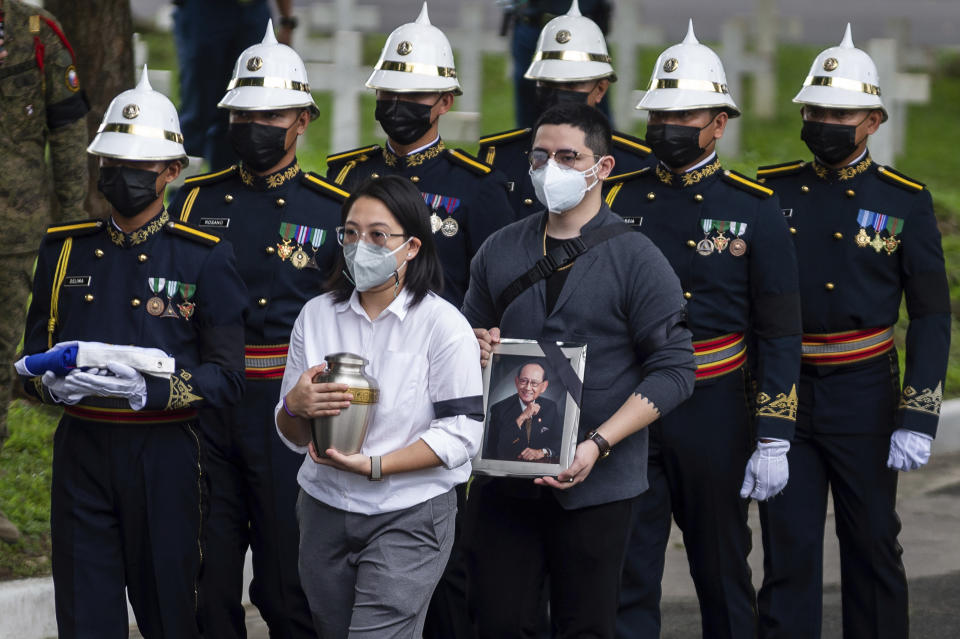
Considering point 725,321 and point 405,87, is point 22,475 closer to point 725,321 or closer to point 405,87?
point 405,87

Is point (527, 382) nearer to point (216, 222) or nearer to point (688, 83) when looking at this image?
point (688, 83)

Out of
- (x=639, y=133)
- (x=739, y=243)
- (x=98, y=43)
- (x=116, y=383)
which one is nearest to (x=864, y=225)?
(x=739, y=243)

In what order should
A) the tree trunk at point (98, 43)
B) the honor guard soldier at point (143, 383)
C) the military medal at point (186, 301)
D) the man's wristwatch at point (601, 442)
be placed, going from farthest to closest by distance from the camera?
the tree trunk at point (98, 43), the military medal at point (186, 301), the honor guard soldier at point (143, 383), the man's wristwatch at point (601, 442)

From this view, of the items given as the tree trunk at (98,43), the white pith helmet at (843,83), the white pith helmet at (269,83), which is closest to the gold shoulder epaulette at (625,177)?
the white pith helmet at (843,83)

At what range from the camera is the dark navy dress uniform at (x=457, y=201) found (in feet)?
21.0

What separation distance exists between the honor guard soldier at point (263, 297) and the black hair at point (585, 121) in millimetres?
1221

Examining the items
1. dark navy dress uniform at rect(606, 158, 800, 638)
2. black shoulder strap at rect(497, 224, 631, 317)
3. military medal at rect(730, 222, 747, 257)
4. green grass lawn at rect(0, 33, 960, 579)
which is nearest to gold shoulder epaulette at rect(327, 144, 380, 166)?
dark navy dress uniform at rect(606, 158, 800, 638)

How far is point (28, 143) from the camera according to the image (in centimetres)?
734

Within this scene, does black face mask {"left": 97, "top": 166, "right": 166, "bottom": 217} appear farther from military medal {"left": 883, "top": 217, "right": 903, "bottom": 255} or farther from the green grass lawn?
military medal {"left": 883, "top": 217, "right": 903, "bottom": 255}

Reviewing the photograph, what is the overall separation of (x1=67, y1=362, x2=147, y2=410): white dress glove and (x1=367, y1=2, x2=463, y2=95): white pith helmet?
1.80 metres

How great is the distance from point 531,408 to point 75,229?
1.63 m

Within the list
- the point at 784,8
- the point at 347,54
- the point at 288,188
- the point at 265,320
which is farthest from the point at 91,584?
the point at 784,8

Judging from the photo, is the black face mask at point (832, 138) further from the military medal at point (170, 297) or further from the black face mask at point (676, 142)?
the military medal at point (170, 297)

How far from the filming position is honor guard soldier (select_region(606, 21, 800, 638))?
227 inches
